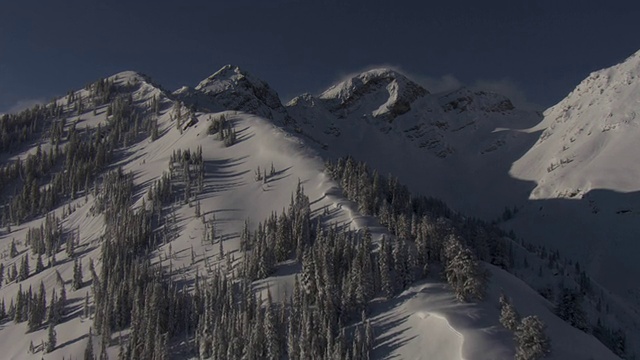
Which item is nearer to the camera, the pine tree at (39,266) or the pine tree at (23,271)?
the pine tree at (23,271)

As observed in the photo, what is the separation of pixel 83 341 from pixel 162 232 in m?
46.4

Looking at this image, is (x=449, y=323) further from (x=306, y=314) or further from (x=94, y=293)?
(x=94, y=293)

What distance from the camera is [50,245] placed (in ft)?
618

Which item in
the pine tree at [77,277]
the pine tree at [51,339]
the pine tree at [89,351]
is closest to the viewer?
the pine tree at [89,351]

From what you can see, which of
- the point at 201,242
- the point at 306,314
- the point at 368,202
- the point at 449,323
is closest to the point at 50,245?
the point at 201,242

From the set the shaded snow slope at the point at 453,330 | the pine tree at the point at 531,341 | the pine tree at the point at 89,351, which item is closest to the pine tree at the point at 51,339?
the pine tree at the point at 89,351

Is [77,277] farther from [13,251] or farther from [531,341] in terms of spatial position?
[531,341]

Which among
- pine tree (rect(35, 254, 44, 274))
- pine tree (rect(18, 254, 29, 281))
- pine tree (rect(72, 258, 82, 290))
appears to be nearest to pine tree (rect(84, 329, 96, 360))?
pine tree (rect(72, 258, 82, 290))

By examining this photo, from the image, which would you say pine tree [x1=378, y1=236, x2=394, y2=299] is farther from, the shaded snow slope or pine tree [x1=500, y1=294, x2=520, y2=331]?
pine tree [x1=500, y1=294, x2=520, y2=331]

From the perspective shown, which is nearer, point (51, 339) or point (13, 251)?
point (51, 339)

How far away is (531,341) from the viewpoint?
82.5 m

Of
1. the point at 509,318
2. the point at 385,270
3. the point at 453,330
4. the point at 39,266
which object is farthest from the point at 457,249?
the point at 39,266

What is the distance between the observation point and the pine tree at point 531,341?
80938 millimetres

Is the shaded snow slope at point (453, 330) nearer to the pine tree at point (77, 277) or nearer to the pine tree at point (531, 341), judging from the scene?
the pine tree at point (531, 341)
